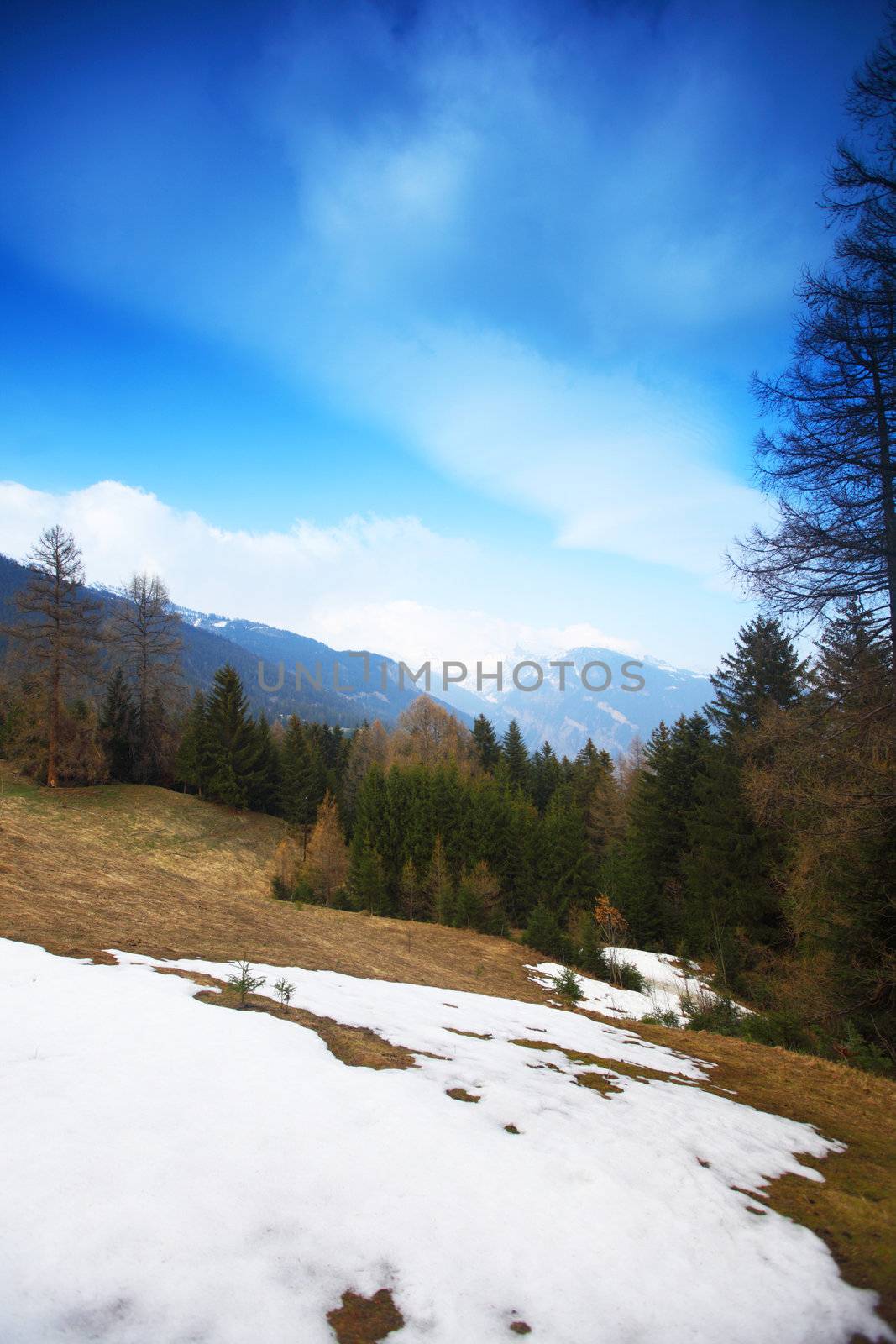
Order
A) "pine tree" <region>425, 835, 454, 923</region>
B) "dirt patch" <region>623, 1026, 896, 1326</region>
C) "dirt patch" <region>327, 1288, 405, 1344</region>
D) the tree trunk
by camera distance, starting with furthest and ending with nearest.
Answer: "pine tree" <region>425, 835, 454, 923</region> < the tree trunk < "dirt patch" <region>623, 1026, 896, 1326</region> < "dirt patch" <region>327, 1288, 405, 1344</region>

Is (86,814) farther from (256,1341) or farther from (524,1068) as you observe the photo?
(256,1341)

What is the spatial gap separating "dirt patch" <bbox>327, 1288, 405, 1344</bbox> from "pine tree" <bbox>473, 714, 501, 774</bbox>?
55.0m

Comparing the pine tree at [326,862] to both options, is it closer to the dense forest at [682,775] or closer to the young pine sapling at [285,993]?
the dense forest at [682,775]

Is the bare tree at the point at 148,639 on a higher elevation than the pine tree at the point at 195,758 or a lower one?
higher

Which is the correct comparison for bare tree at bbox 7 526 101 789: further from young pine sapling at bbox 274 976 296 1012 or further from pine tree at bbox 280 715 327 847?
young pine sapling at bbox 274 976 296 1012

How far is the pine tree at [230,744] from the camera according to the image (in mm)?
42219

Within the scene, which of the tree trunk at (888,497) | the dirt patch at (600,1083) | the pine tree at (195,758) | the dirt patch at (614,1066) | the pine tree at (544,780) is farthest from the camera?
the pine tree at (544,780)

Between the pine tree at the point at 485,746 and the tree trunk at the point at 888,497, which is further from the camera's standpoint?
the pine tree at the point at 485,746

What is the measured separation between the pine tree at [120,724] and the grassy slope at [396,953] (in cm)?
2619

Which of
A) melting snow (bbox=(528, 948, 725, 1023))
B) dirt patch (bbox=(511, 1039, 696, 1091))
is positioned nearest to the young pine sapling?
dirt patch (bbox=(511, 1039, 696, 1091))

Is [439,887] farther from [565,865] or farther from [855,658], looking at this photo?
[855,658]

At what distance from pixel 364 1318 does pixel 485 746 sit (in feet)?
193

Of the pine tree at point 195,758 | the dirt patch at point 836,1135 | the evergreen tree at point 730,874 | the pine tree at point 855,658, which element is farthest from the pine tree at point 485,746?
the pine tree at point 855,658

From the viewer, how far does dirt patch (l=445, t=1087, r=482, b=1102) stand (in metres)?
5.09
